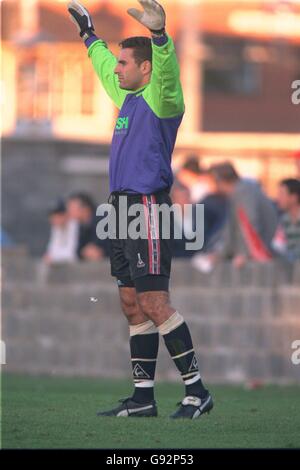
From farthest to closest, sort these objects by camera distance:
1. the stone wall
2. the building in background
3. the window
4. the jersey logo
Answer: the window
the building in background
the stone wall
the jersey logo

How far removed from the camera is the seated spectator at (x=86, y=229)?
15.2 metres

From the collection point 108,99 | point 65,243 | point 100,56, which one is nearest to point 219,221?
point 65,243

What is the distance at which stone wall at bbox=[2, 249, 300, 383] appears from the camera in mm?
14062

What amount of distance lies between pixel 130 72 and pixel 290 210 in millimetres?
5667

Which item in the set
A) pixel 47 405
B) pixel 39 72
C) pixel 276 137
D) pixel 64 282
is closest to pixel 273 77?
pixel 39 72

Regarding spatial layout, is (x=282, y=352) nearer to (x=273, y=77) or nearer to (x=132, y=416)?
(x=132, y=416)

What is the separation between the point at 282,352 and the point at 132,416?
19.6 feet

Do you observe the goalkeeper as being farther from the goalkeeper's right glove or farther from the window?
the window

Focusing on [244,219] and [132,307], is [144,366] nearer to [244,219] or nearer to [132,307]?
[132,307]

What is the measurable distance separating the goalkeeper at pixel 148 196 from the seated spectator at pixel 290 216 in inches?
212

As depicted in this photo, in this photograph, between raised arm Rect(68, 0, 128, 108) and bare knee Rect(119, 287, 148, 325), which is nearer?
bare knee Rect(119, 287, 148, 325)

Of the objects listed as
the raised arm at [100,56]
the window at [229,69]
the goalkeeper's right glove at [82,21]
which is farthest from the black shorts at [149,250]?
the window at [229,69]

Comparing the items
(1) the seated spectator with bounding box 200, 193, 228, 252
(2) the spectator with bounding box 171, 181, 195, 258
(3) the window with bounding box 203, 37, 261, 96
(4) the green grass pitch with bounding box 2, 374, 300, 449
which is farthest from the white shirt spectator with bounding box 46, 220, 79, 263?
(3) the window with bounding box 203, 37, 261, 96

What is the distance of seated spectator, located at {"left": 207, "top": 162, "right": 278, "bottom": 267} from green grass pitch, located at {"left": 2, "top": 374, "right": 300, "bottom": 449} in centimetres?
379
